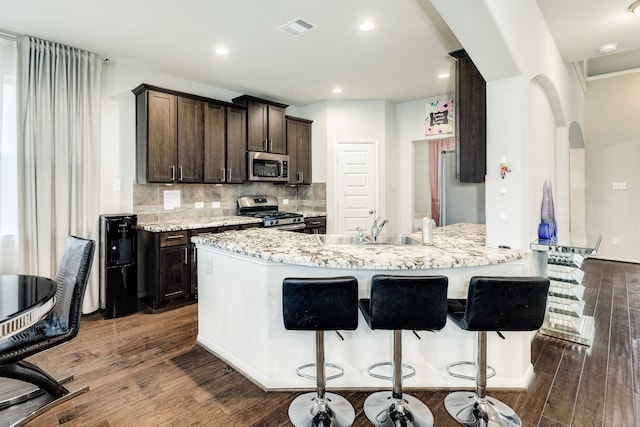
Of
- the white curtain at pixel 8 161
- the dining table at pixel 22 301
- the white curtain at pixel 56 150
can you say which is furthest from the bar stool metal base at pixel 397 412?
the white curtain at pixel 8 161

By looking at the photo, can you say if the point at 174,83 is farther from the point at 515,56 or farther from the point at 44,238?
the point at 515,56

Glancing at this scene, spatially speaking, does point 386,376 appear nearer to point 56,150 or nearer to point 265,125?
point 56,150

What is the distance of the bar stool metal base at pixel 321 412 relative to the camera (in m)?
1.90

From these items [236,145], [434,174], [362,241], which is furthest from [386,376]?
[434,174]

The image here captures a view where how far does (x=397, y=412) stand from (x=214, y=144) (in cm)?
377

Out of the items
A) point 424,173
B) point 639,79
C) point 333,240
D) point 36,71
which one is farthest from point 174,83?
point 639,79

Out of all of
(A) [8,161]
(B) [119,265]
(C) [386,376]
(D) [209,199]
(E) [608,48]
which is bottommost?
(C) [386,376]

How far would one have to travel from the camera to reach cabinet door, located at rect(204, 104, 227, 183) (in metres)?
4.47

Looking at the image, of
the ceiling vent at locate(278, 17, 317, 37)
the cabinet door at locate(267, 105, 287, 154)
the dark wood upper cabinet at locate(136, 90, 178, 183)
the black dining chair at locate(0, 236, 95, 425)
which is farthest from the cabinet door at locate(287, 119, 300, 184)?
the black dining chair at locate(0, 236, 95, 425)

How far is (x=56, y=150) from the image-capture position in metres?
3.43

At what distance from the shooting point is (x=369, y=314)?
1875 mm

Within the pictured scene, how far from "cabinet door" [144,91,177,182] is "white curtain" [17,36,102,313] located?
0.50 m

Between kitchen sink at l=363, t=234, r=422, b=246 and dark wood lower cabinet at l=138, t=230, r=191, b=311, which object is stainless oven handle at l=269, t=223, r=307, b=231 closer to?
dark wood lower cabinet at l=138, t=230, r=191, b=311

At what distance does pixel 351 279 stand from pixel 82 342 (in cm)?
261
